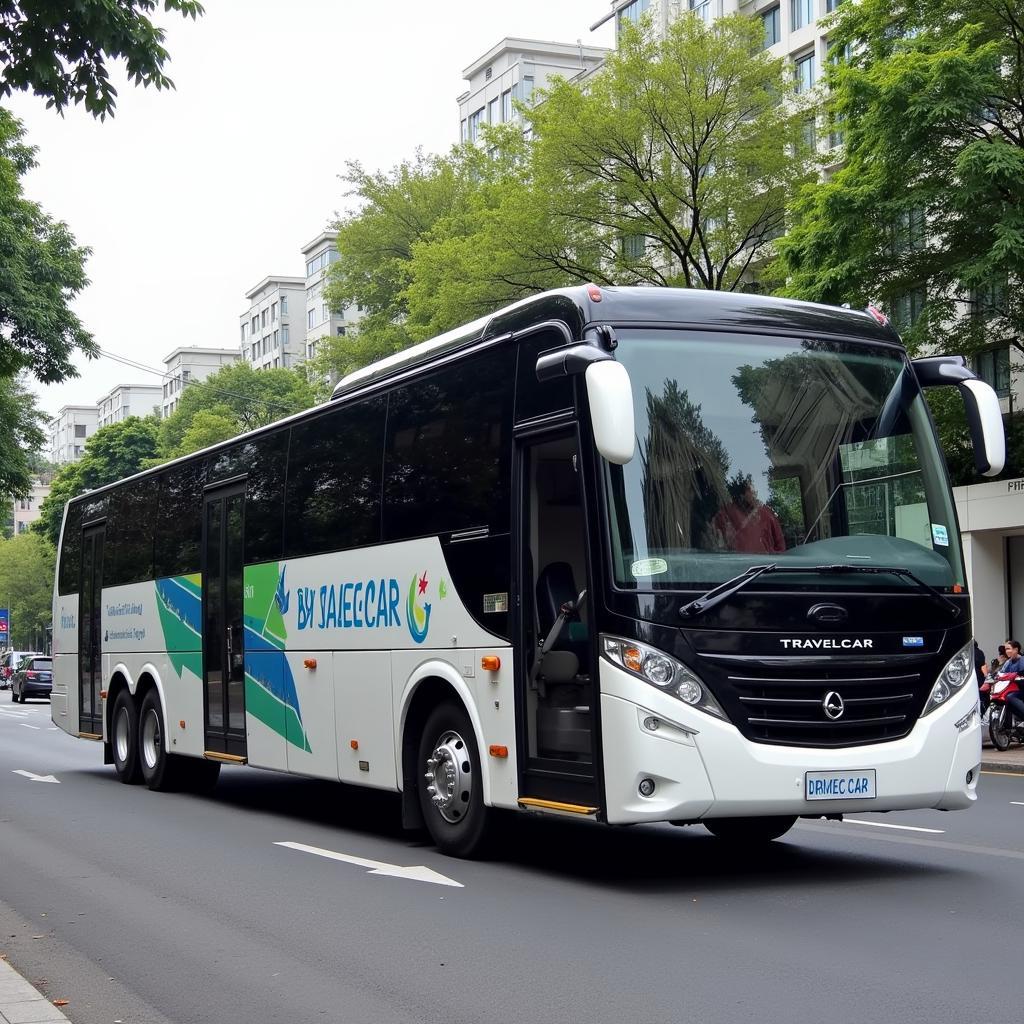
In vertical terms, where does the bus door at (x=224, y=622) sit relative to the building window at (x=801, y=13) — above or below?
below

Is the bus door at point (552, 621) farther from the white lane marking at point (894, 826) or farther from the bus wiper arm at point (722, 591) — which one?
the white lane marking at point (894, 826)

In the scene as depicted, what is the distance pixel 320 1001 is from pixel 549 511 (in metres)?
3.89

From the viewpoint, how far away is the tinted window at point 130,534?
17.2 meters

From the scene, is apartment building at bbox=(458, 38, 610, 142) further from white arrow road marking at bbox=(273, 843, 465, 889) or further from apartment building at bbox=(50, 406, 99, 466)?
apartment building at bbox=(50, 406, 99, 466)

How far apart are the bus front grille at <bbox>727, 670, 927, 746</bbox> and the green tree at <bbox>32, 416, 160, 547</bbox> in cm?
8195

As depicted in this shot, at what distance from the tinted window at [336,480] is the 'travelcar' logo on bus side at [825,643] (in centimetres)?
387

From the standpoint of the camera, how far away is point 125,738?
17.7 meters

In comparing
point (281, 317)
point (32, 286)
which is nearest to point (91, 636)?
point (32, 286)

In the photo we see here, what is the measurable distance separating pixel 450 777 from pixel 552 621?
60.1 inches

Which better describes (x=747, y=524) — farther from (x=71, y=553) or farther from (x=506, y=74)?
(x=506, y=74)

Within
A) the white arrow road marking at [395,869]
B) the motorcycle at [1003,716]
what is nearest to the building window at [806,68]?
Answer: the motorcycle at [1003,716]

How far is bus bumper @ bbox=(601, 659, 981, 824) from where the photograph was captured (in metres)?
8.38

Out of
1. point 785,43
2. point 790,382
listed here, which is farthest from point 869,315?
point 785,43

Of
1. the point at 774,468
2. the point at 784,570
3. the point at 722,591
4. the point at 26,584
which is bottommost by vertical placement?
the point at 722,591
